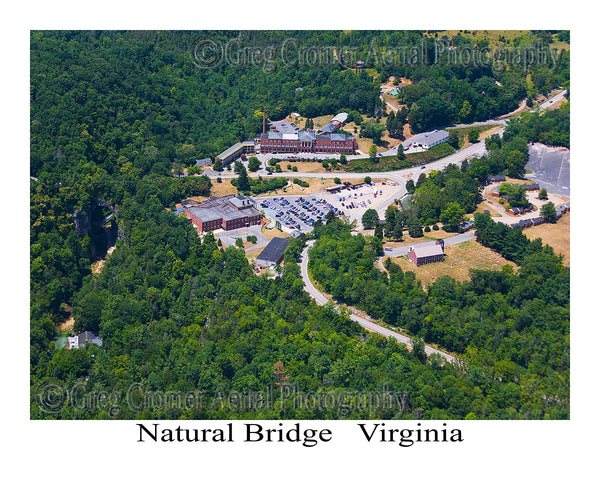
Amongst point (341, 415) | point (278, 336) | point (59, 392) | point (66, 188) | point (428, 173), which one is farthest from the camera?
point (428, 173)

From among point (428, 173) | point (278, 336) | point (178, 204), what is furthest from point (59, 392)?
point (428, 173)

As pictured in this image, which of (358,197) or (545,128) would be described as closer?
(358,197)

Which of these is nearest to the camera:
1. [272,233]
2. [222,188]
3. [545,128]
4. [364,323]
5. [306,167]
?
[364,323]

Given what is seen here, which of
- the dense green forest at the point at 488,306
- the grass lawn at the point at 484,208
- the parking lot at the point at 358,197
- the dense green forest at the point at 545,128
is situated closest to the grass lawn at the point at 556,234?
the dense green forest at the point at 488,306

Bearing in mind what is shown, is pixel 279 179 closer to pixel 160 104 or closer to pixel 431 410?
pixel 160 104

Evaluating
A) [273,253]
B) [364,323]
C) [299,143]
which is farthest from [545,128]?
[364,323]

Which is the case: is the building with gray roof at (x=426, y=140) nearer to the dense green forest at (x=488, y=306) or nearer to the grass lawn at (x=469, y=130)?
the grass lawn at (x=469, y=130)

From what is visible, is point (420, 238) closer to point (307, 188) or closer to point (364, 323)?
point (364, 323)
